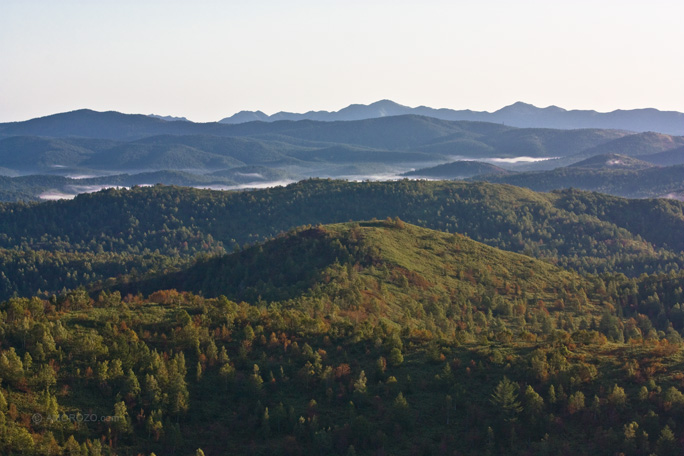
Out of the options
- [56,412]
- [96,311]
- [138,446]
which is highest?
[96,311]

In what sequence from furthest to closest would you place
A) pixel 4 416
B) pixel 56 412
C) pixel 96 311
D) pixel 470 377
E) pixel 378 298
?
pixel 378 298 → pixel 96 311 → pixel 470 377 → pixel 56 412 → pixel 4 416

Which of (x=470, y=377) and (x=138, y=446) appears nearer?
(x=138, y=446)

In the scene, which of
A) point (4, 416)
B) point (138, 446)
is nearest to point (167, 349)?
point (138, 446)

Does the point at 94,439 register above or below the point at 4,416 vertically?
below

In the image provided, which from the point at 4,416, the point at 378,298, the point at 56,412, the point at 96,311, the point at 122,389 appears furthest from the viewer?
the point at 378,298

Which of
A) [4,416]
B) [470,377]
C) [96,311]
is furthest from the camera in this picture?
[96,311]

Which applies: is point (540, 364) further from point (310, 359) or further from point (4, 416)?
point (4, 416)

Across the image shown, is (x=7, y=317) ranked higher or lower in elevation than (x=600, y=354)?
higher

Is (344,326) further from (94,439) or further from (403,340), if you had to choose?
(94,439)

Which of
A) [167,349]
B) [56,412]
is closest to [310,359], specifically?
[167,349]
